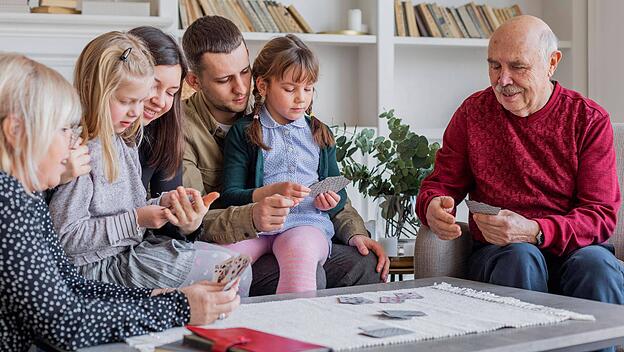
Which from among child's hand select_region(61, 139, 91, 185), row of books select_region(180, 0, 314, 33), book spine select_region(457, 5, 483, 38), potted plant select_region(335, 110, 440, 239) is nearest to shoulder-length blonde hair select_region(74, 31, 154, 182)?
child's hand select_region(61, 139, 91, 185)

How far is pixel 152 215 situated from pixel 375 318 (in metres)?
0.67

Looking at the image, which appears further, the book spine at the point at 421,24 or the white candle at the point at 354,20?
the book spine at the point at 421,24

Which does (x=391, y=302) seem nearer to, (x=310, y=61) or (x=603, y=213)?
(x=603, y=213)

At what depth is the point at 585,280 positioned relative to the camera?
90.8 inches

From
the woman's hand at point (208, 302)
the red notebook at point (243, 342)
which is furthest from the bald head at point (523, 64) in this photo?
the red notebook at point (243, 342)

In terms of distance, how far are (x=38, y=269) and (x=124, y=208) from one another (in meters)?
0.75

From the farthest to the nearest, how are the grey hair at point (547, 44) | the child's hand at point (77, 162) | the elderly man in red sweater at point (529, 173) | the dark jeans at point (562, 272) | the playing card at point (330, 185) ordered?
the grey hair at point (547, 44) → the playing card at point (330, 185) → the elderly man in red sweater at point (529, 173) → the dark jeans at point (562, 272) → the child's hand at point (77, 162)

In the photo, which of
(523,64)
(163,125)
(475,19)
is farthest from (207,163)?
(475,19)

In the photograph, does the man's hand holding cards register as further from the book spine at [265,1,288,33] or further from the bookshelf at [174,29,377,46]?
the book spine at [265,1,288,33]

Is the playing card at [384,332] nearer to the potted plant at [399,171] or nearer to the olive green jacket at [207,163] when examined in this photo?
the olive green jacket at [207,163]

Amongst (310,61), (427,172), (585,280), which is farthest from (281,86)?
(585,280)

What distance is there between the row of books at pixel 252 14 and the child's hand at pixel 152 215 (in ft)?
7.08

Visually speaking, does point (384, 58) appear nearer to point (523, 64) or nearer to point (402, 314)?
point (523, 64)

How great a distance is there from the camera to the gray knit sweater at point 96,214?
2133 millimetres
